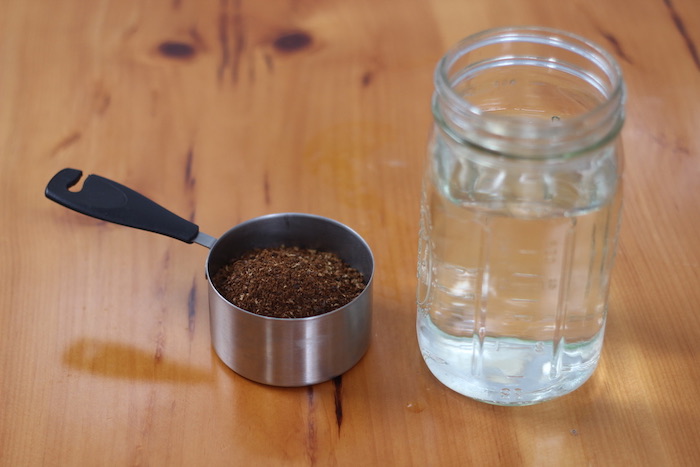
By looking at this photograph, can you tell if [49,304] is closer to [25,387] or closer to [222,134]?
[25,387]

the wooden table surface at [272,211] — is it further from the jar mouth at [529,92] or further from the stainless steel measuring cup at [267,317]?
the jar mouth at [529,92]

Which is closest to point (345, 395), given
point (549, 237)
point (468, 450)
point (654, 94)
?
point (468, 450)

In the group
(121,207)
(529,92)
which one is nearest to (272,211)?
(121,207)

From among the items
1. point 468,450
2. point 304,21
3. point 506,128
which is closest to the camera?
point 506,128

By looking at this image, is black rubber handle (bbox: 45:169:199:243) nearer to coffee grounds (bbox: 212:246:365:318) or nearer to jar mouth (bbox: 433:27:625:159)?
coffee grounds (bbox: 212:246:365:318)

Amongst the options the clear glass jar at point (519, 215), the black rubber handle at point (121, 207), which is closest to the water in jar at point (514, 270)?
the clear glass jar at point (519, 215)

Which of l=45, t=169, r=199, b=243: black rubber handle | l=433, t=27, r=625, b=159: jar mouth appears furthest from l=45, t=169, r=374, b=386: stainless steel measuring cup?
l=433, t=27, r=625, b=159: jar mouth

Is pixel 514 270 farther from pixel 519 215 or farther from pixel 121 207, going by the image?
pixel 121 207
